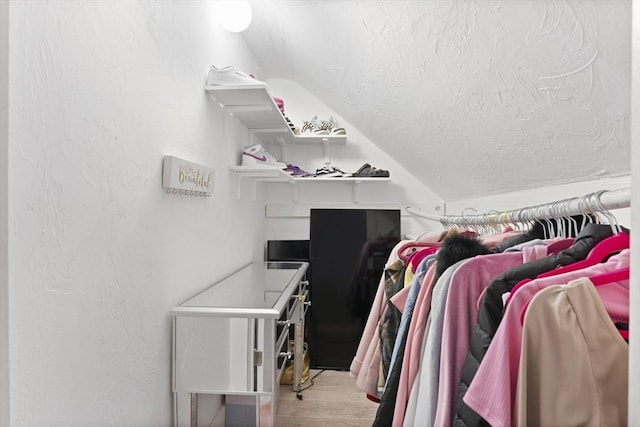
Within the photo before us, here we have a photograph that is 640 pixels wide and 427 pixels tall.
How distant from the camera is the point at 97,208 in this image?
0.92 metres

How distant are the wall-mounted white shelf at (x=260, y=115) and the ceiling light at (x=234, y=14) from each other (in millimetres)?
330

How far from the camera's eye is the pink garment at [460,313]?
2.56ft

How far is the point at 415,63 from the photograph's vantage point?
147 centimetres

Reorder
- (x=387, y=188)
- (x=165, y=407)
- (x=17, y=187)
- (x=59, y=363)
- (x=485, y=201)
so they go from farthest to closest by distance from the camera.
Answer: (x=387, y=188)
(x=485, y=201)
(x=165, y=407)
(x=59, y=363)
(x=17, y=187)

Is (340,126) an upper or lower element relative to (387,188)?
upper

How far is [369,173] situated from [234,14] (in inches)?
53.1

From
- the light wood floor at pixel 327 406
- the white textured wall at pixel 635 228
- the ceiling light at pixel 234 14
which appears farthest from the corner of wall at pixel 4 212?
the light wood floor at pixel 327 406

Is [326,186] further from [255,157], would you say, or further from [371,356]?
[371,356]

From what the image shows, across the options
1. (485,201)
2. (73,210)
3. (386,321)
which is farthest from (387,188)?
(73,210)

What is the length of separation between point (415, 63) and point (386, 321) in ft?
3.16

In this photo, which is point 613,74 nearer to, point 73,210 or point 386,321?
point 386,321

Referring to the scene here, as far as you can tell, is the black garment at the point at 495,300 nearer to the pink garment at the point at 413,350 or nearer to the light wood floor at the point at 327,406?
the pink garment at the point at 413,350

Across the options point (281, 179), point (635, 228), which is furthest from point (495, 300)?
point (281, 179)

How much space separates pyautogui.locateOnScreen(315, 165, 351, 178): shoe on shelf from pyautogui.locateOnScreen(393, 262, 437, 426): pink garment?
1.76 metres
